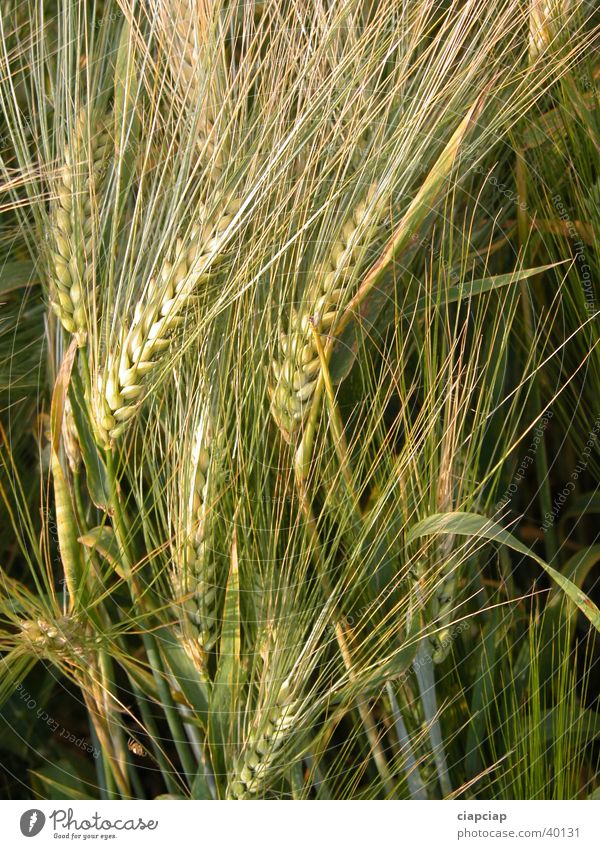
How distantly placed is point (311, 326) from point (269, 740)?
0.91 feet

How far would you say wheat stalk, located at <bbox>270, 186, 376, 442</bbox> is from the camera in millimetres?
461

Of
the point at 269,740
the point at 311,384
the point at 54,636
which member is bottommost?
the point at 269,740

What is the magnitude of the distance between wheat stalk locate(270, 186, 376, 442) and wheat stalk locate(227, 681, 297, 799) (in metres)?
0.18

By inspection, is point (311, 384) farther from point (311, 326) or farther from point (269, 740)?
point (269, 740)

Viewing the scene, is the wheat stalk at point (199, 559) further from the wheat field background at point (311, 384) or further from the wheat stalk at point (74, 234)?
the wheat stalk at point (74, 234)

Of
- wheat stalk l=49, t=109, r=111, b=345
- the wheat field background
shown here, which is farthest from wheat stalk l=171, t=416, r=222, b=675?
wheat stalk l=49, t=109, r=111, b=345

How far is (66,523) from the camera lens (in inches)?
18.8

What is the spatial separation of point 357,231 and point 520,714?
379mm

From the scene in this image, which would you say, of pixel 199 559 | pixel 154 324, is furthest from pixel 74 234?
pixel 199 559

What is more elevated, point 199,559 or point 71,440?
point 71,440

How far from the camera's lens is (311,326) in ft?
1.50

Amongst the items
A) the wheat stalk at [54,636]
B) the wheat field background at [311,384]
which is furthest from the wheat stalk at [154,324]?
the wheat stalk at [54,636]
